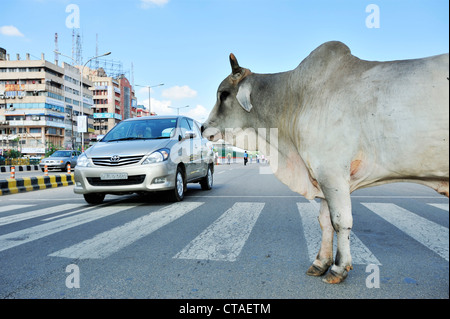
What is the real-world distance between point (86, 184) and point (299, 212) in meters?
4.15

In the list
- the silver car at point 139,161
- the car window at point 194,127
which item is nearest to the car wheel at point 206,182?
the car window at point 194,127

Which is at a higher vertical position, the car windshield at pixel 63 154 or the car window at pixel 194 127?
the car window at pixel 194 127

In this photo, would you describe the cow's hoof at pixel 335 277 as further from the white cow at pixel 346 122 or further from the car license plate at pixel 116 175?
the car license plate at pixel 116 175

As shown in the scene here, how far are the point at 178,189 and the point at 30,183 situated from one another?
7.08 meters

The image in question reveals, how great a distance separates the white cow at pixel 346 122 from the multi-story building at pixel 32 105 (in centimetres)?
8284

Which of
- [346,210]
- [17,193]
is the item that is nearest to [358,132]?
[346,210]

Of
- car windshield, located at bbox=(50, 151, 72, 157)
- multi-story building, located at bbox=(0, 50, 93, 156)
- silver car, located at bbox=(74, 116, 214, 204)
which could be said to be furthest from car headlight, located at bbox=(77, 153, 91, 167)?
multi-story building, located at bbox=(0, 50, 93, 156)

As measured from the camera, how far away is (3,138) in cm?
8288

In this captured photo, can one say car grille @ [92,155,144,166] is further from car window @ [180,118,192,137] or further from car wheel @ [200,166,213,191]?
car wheel @ [200,166,213,191]

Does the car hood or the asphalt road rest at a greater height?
the car hood

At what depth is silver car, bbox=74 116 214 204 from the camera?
7.19 m

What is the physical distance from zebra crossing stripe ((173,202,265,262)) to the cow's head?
1223 millimetres

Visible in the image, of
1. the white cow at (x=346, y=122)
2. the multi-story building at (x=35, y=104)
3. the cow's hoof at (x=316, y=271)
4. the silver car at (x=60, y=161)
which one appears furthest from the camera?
the multi-story building at (x=35, y=104)

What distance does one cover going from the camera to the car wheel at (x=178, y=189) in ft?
25.9
